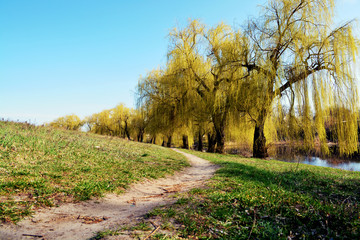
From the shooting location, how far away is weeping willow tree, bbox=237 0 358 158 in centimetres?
972

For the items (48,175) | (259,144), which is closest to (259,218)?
(48,175)

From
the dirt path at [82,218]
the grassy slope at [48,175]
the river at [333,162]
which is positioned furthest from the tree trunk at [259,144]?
the dirt path at [82,218]

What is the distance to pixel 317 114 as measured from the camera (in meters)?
10.0

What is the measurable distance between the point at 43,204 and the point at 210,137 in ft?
72.5

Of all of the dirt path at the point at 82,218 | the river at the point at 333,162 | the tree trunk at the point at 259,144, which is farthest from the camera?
the river at the point at 333,162

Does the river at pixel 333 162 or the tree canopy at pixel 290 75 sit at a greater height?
the tree canopy at pixel 290 75

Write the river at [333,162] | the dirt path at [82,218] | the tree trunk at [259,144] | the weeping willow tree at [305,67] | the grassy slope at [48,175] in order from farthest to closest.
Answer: the river at [333,162]
the tree trunk at [259,144]
the weeping willow tree at [305,67]
the grassy slope at [48,175]
the dirt path at [82,218]

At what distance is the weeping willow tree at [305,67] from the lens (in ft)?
31.9

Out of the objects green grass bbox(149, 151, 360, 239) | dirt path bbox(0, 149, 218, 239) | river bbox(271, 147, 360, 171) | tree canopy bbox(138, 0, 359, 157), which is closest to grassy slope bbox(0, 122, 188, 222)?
dirt path bbox(0, 149, 218, 239)

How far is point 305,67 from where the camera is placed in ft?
33.8

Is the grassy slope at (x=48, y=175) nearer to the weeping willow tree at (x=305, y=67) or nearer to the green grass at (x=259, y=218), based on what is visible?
the green grass at (x=259, y=218)

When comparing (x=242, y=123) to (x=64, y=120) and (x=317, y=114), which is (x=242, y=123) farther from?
(x=64, y=120)

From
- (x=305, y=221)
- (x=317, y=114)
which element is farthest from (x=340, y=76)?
(x=305, y=221)

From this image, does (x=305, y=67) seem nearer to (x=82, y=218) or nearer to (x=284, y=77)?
(x=284, y=77)
